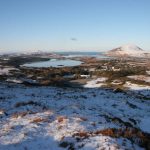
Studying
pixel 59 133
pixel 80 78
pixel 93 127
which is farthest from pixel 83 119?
pixel 80 78

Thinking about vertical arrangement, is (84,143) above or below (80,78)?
above

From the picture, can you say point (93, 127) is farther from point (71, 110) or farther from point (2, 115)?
point (2, 115)

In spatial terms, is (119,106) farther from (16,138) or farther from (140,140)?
(16,138)

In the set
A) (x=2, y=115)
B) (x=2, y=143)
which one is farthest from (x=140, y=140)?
(x=2, y=115)

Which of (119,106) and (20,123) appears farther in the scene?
(119,106)

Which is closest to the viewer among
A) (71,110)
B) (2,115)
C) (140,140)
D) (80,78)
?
(140,140)

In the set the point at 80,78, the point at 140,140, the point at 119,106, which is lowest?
the point at 80,78

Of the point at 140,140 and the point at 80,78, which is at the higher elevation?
the point at 140,140

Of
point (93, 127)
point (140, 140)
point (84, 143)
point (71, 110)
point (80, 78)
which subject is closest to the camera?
point (84, 143)

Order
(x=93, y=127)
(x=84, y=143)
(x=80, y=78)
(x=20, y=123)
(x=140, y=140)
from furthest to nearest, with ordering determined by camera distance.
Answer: (x=80, y=78) < (x=20, y=123) < (x=93, y=127) < (x=140, y=140) < (x=84, y=143)
